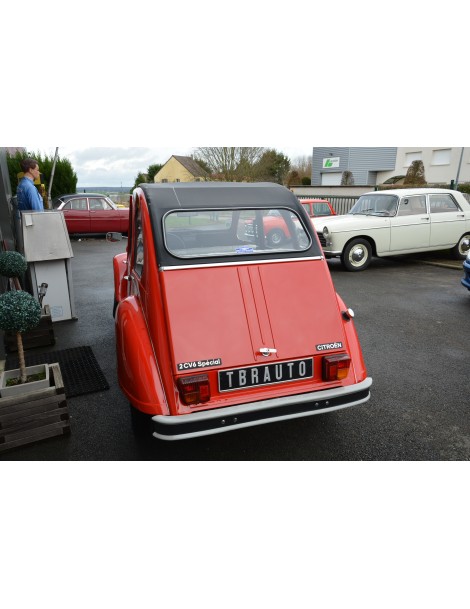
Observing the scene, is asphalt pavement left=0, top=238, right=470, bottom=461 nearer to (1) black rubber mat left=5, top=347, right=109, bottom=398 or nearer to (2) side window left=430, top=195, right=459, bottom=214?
(1) black rubber mat left=5, top=347, right=109, bottom=398

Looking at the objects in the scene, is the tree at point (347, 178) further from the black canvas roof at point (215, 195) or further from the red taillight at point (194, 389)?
the red taillight at point (194, 389)

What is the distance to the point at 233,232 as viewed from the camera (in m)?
3.54

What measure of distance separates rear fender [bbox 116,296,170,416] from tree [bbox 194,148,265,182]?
68.2 ft

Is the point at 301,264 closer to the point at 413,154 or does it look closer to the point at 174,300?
the point at 174,300

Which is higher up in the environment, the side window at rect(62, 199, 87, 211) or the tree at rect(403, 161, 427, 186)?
the tree at rect(403, 161, 427, 186)

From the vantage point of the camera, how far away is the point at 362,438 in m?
3.35

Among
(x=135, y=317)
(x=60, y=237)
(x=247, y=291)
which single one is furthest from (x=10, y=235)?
(x=247, y=291)

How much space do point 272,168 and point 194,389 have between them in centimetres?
3134

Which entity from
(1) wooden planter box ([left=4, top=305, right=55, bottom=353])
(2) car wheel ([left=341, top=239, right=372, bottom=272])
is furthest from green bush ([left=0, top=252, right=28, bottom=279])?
(2) car wheel ([left=341, top=239, right=372, bottom=272])

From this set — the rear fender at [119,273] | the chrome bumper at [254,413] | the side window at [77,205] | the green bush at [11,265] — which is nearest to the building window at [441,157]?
the side window at [77,205]

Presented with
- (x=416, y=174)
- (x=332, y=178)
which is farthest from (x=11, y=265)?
(x=332, y=178)

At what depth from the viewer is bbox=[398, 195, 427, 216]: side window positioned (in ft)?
32.6

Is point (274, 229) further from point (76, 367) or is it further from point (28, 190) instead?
point (28, 190)

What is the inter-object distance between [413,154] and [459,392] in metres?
31.4
